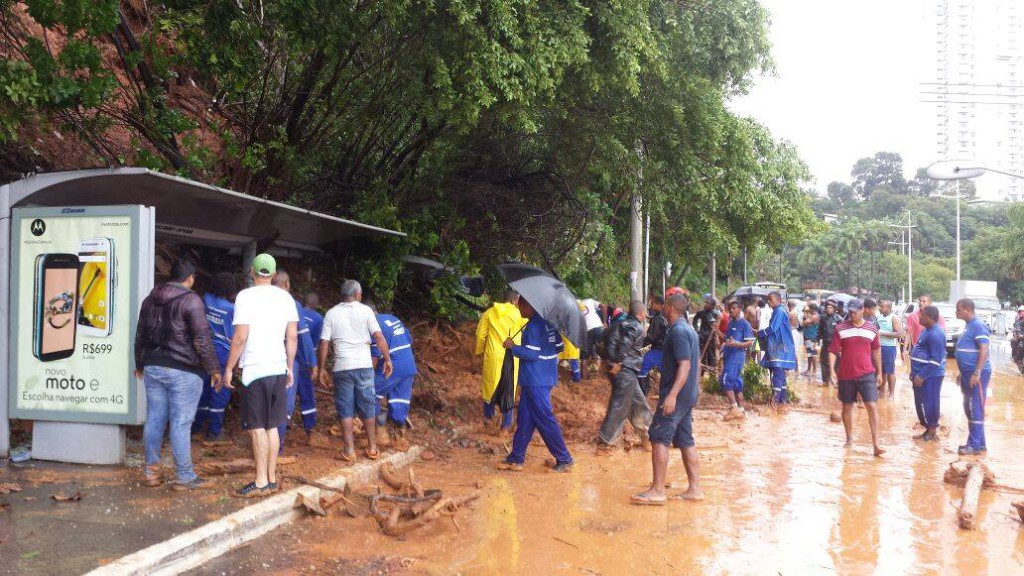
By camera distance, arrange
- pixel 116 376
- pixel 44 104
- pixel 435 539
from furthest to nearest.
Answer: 1. pixel 44 104
2. pixel 116 376
3. pixel 435 539

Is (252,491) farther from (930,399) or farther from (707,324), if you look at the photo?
(707,324)

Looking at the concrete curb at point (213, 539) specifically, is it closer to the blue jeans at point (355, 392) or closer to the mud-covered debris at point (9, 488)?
the blue jeans at point (355, 392)

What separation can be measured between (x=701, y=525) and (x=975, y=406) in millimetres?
4966

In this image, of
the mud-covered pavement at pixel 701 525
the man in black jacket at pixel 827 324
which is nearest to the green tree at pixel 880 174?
the man in black jacket at pixel 827 324

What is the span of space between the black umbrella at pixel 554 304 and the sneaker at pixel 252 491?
2.91 m

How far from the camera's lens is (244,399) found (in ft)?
20.2

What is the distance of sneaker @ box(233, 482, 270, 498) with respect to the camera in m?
6.14

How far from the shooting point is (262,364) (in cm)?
617

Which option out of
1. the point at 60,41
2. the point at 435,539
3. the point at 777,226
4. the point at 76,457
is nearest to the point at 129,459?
the point at 76,457

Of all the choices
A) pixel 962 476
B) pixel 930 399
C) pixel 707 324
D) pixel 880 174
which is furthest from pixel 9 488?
pixel 880 174

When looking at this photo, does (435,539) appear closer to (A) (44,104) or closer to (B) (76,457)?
(B) (76,457)

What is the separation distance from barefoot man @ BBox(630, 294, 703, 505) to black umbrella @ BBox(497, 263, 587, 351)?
102 cm

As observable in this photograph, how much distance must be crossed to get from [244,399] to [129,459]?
1.61 meters

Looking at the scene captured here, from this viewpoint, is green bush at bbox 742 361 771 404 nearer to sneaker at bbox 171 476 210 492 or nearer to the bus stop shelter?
the bus stop shelter
